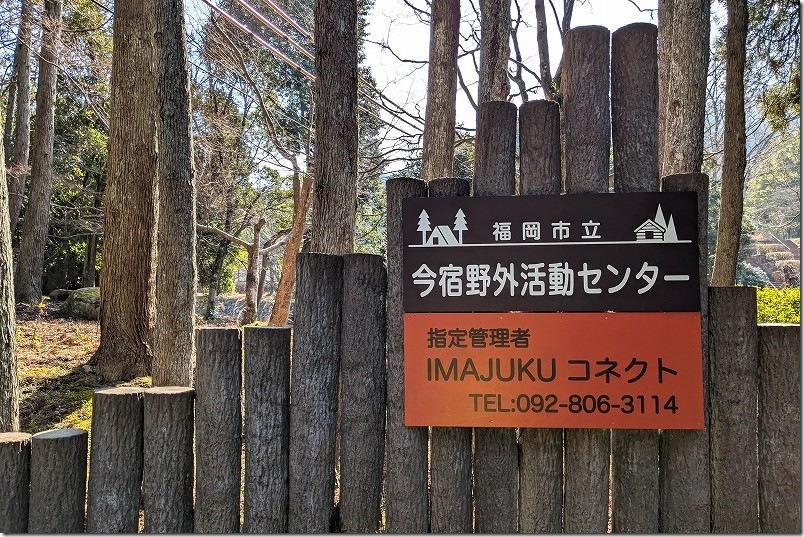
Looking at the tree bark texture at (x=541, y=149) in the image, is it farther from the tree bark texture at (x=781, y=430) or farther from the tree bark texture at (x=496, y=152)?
the tree bark texture at (x=781, y=430)

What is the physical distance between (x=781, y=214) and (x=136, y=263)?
4126cm

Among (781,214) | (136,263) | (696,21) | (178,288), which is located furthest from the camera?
(781,214)

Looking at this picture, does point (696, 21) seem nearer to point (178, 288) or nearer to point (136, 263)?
point (178, 288)

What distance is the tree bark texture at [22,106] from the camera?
12078 millimetres

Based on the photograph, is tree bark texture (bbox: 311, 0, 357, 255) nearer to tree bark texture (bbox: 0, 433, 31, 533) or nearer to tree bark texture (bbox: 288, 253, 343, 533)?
tree bark texture (bbox: 288, 253, 343, 533)

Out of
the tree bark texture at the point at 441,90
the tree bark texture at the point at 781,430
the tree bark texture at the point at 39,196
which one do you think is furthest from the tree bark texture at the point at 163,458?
the tree bark texture at the point at 39,196

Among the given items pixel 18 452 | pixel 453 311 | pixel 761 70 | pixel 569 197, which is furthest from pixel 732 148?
pixel 18 452

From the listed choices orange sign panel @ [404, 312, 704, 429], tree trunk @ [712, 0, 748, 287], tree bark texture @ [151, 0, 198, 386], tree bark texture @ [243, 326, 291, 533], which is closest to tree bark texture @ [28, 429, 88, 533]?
tree bark texture @ [243, 326, 291, 533]

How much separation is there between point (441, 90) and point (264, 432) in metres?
4.52

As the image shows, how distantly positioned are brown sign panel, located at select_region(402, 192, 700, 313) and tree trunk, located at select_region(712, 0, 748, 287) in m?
5.70

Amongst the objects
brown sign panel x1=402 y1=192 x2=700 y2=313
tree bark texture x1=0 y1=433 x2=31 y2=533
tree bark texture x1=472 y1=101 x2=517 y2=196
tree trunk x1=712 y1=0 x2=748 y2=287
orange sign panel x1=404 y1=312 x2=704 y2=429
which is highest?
tree trunk x1=712 y1=0 x2=748 y2=287

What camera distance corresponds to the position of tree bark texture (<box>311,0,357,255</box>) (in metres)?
4.12

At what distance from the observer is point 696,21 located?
502cm

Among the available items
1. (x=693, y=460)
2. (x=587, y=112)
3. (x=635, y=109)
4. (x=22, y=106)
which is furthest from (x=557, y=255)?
(x=22, y=106)
